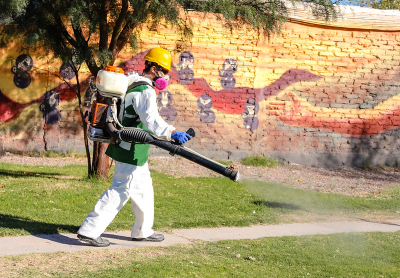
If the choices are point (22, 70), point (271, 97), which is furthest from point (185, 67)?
point (22, 70)

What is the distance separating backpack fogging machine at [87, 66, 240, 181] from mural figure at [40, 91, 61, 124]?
19.9 feet

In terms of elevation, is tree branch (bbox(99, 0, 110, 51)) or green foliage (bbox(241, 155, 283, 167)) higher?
tree branch (bbox(99, 0, 110, 51))

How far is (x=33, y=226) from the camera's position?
18.6ft

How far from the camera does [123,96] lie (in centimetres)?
502

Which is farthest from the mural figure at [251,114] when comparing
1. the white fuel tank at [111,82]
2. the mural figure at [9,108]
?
the white fuel tank at [111,82]

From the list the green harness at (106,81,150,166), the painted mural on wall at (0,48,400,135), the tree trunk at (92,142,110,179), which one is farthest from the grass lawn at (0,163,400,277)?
the painted mural on wall at (0,48,400,135)

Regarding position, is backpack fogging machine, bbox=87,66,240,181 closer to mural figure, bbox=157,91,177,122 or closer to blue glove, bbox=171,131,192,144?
blue glove, bbox=171,131,192,144

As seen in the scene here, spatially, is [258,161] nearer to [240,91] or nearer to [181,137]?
[240,91]

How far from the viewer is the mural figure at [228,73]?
11750mm

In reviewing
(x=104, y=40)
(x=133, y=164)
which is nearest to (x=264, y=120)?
(x=104, y=40)

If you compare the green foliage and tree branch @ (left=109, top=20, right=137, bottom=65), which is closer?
tree branch @ (left=109, top=20, right=137, bottom=65)

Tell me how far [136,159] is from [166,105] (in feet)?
20.7

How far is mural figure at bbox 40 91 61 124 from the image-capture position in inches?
425

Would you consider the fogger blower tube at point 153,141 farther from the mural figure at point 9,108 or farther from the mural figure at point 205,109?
the mural figure at point 205,109
